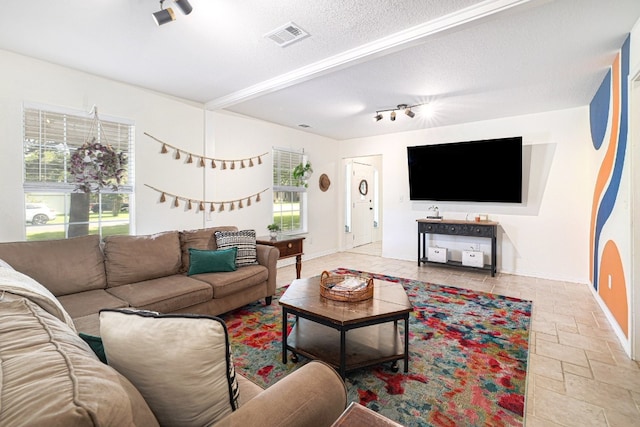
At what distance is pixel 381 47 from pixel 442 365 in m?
2.54

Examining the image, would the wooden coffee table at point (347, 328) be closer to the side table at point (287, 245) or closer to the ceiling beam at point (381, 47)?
the side table at point (287, 245)

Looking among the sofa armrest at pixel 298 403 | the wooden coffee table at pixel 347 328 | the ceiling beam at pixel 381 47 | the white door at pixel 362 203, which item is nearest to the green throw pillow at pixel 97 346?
the sofa armrest at pixel 298 403

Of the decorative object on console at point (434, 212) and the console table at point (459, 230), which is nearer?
the console table at point (459, 230)

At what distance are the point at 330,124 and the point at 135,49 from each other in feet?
10.6

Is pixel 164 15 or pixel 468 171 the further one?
pixel 468 171

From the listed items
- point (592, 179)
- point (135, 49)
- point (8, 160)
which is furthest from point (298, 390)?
point (592, 179)

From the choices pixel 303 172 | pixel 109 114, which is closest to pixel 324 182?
pixel 303 172

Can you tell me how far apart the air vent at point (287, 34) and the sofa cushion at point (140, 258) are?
2.14 metres

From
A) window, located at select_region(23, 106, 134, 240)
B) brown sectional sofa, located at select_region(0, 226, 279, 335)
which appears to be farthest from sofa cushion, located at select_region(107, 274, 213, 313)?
window, located at select_region(23, 106, 134, 240)

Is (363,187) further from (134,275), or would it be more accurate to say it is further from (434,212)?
(134,275)

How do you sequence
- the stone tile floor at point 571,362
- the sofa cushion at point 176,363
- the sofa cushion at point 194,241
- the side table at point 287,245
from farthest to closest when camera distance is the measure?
the side table at point 287,245 < the sofa cushion at point 194,241 < the stone tile floor at point 571,362 < the sofa cushion at point 176,363

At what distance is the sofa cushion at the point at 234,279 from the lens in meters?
2.87

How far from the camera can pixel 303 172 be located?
5.62 m

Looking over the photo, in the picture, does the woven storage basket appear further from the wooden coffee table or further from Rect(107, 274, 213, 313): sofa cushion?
Rect(107, 274, 213, 313): sofa cushion
